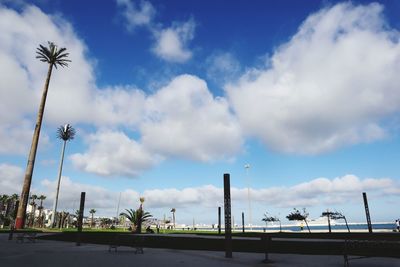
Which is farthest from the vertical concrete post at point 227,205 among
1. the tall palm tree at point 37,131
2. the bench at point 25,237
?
the tall palm tree at point 37,131

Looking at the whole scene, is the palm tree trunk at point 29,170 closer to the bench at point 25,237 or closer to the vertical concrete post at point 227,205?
the bench at point 25,237

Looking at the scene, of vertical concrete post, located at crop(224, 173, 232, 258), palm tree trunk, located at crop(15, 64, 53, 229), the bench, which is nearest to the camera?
vertical concrete post, located at crop(224, 173, 232, 258)

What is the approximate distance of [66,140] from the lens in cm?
5394

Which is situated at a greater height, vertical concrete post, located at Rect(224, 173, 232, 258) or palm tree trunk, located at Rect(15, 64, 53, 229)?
palm tree trunk, located at Rect(15, 64, 53, 229)

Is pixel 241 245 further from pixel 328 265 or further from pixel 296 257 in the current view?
pixel 328 265

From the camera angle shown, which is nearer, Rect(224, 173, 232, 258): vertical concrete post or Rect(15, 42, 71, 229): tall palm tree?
Rect(224, 173, 232, 258): vertical concrete post

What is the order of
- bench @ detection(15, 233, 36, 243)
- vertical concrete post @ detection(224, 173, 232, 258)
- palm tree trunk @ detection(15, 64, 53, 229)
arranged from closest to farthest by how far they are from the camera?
vertical concrete post @ detection(224, 173, 232, 258)
bench @ detection(15, 233, 36, 243)
palm tree trunk @ detection(15, 64, 53, 229)

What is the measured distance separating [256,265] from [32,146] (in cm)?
2919

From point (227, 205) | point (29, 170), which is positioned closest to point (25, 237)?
point (227, 205)

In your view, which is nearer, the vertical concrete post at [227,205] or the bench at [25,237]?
the vertical concrete post at [227,205]

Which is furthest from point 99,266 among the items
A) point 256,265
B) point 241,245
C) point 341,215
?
point 341,215

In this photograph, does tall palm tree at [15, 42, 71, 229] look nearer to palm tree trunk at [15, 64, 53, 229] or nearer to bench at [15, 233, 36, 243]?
palm tree trunk at [15, 64, 53, 229]

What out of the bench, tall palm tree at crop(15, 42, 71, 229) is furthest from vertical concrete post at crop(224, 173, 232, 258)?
tall palm tree at crop(15, 42, 71, 229)

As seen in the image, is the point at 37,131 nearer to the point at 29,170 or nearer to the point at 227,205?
the point at 29,170
